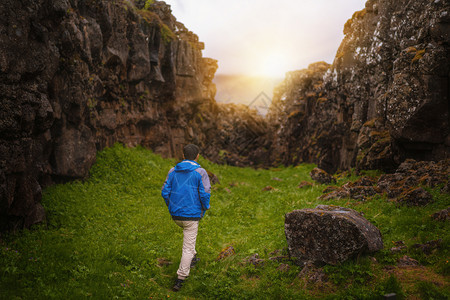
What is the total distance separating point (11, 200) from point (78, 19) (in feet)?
38.2

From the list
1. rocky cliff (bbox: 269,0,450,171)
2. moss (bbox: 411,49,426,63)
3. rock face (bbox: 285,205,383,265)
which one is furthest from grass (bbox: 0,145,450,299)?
moss (bbox: 411,49,426,63)

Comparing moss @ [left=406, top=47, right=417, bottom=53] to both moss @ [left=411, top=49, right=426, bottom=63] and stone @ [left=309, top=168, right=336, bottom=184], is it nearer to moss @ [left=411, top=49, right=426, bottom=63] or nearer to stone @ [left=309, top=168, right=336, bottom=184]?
moss @ [left=411, top=49, right=426, bottom=63]

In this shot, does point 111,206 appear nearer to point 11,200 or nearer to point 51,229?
point 51,229

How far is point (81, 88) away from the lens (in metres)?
15.3

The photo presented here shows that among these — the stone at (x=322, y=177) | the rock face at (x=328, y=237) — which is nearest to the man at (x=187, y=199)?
the rock face at (x=328, y=237)

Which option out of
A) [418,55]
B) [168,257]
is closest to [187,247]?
[168,257]

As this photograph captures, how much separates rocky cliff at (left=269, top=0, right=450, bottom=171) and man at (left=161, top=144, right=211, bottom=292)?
44.2 feet

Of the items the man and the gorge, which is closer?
the man

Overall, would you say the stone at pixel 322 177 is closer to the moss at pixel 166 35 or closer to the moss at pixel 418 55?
the moss at pixel 418 55

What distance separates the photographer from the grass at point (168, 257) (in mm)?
6102

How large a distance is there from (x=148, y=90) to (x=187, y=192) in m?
24.2

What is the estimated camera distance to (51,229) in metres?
9.63

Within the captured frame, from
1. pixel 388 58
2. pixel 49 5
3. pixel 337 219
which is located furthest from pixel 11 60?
pixel 388 58

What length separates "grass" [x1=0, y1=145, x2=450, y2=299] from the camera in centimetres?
610
